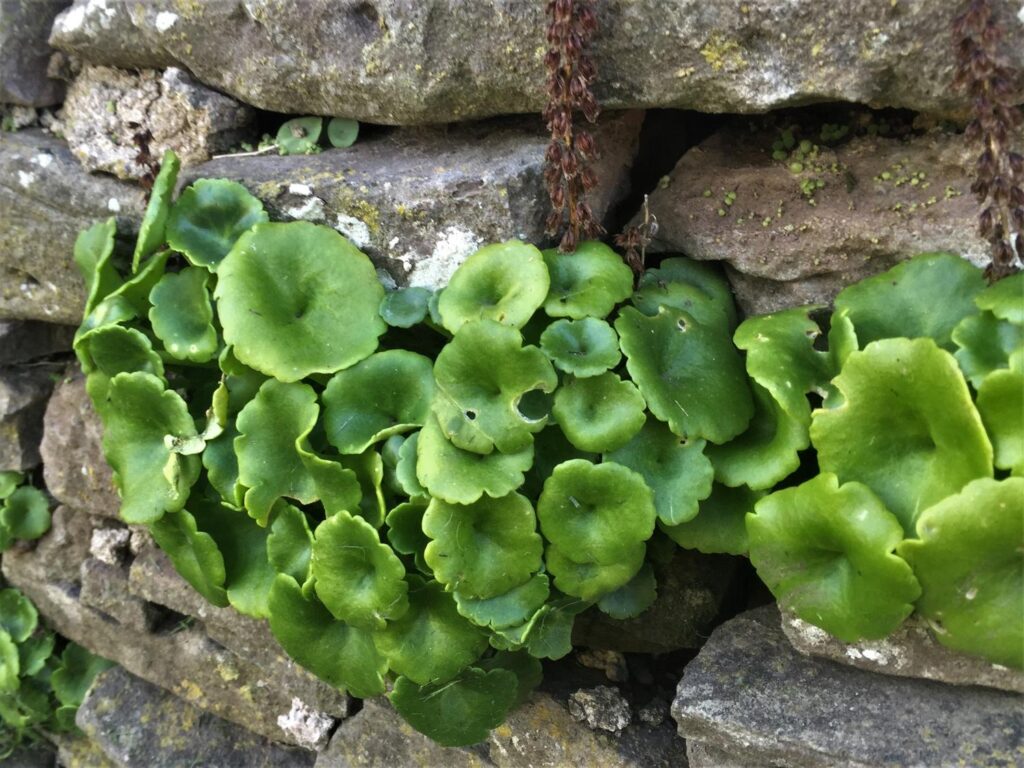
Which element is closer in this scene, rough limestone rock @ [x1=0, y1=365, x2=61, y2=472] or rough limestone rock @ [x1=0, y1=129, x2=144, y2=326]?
rough limestone rock @ [x1=0, y1=129, x2=144, y2=326]

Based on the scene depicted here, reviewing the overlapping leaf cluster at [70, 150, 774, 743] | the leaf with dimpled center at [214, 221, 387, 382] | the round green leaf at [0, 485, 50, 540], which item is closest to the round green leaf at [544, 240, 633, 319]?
the overlapping leaf cluster at [70, 150, 774, 743]

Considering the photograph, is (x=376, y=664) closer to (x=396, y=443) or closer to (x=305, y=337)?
(x=396, y=443)

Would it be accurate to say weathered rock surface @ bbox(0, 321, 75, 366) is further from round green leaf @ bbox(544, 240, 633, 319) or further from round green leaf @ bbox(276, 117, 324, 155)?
round green leaf @ bbox(544, 240, 633, 319)

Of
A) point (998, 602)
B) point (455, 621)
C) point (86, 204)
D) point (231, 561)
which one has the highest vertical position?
point (998, 602)

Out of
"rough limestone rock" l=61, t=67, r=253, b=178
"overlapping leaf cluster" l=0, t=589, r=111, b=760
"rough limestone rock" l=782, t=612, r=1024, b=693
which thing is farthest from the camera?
"overlapping leaf cluster" l=0, t=589, r=111, b=760

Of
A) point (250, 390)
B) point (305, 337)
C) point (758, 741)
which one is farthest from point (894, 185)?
point (250, 390)

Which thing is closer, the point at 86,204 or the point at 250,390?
the point at 250,390

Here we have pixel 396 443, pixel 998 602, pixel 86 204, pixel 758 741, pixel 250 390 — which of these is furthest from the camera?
pixel 86 204
